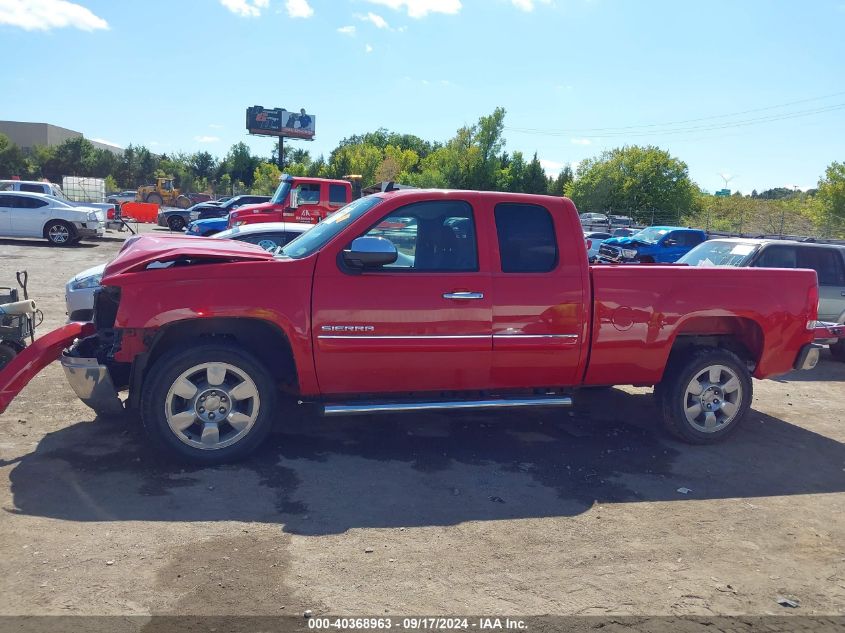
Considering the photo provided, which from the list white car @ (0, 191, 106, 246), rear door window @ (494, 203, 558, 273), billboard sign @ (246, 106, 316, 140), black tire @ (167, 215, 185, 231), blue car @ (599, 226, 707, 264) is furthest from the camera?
billboard sign @ (246, 106, 316, 140)

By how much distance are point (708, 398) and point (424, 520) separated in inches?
117

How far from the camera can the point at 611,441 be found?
595 centimetres

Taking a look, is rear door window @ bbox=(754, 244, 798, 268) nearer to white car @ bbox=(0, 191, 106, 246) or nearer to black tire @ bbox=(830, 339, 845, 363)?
black tire @ bbox=(830, 339, 845, 363)

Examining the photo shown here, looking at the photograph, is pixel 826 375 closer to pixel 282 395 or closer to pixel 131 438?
pixel 282 395

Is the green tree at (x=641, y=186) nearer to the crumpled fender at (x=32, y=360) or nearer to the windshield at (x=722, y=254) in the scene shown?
the windshield at (x=722, y=254)

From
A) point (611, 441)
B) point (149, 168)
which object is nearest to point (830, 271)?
point (611, 441)

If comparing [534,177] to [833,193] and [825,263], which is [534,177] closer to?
[833,193]

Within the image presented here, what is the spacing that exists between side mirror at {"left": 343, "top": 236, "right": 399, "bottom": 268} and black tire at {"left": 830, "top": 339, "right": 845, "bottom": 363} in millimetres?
8047

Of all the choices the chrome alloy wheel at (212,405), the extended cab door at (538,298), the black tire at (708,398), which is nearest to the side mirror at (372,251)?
the extended cab door at (538,298)

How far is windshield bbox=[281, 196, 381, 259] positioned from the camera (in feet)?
17.2

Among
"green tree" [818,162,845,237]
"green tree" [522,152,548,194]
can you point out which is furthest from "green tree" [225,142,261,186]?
"green tree" [818,162,845,237]

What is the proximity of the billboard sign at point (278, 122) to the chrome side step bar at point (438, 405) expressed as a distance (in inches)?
2691

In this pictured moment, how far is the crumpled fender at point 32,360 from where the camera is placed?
4879 mm

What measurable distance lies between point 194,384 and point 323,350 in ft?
3.04
